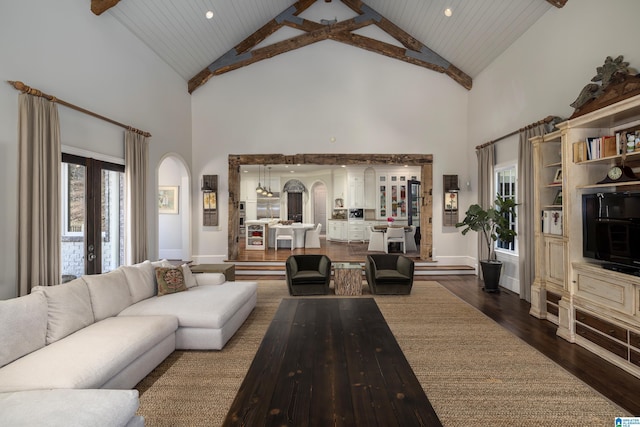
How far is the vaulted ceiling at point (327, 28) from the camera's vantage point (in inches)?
207

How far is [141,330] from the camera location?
9.42ft

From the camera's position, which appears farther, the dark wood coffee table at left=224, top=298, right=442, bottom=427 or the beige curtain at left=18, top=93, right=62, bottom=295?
the beige curtain at left=18, top=93, right=62, bottom=295

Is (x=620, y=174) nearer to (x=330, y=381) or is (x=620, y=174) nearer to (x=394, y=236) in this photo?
(x=330, y=381)

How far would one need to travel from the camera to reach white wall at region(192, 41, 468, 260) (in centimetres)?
773

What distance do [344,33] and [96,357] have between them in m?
7.74

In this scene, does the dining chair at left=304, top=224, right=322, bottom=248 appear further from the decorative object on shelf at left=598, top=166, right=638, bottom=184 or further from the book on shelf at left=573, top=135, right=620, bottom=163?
the decorative object on shelf at left=598, top=166, right=638, bottom=184

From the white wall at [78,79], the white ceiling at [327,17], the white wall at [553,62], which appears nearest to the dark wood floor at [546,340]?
the white wall at [553,62]

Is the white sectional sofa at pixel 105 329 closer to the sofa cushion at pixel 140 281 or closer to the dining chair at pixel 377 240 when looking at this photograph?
the sofa cushion at pixel 140 281

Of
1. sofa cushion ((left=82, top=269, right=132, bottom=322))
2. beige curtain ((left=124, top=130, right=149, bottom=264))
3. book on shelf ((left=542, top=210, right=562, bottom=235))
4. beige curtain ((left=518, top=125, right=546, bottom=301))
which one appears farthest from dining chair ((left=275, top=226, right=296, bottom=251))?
book on shelf ((left=542, top=210, right=562, bottom=235))

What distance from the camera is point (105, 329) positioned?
288 centimetres

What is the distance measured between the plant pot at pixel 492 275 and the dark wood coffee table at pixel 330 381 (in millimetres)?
3811

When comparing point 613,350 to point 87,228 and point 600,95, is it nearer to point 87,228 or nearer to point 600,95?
point 600,95

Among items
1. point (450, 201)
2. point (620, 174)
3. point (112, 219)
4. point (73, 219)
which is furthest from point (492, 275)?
point (73, 219)

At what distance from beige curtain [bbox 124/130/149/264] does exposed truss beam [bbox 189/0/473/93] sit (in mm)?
2974
